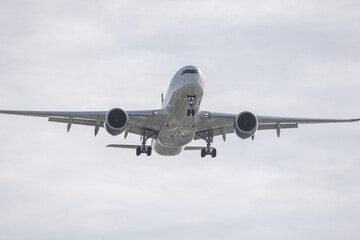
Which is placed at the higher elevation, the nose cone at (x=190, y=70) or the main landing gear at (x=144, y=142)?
the nose cone at (x=190, y=70)

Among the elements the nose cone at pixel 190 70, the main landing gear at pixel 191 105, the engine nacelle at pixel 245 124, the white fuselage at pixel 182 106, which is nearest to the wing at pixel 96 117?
the white fuselage at pixel 182 106

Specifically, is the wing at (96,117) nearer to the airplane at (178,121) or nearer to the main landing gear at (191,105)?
the airplane at (178,121)

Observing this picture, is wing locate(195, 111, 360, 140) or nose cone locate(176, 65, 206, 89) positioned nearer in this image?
nose cone locate(176, 65, 206, 89)

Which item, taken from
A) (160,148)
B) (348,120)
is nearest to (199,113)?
(160,148)

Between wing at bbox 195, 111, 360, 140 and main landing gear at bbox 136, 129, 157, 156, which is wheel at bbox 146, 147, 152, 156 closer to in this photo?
main landing gear at bbox 136, 129, 157, 156

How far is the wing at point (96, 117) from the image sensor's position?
47938 mm

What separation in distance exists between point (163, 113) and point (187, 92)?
344 cm

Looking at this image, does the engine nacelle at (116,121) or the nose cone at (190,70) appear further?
the engine nacelle at (116,121)

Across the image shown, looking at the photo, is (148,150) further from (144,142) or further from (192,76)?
(192,76)

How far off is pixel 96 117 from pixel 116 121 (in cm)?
274

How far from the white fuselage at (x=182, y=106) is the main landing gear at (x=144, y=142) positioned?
1281 millimetres

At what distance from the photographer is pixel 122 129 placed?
46.2m

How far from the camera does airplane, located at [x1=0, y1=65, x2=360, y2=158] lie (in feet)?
148

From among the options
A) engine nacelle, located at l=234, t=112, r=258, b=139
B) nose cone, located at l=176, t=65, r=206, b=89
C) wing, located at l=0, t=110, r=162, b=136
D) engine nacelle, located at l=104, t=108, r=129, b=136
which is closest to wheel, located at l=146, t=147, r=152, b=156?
wing, located at l=0, t=110, r=162, b=136
